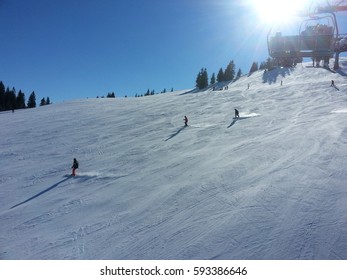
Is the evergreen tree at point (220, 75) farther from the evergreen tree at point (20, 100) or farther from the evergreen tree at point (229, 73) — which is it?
the evergreen tree at point (20, 100)

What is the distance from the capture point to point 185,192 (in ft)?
41.2

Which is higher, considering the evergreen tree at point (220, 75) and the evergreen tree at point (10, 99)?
the evergreen tree at point (220, 75)

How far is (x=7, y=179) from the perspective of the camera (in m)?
16.8

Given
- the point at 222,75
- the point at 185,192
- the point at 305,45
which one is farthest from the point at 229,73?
the point at 185,192

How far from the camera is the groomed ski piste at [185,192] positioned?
Result: 8.89 metres

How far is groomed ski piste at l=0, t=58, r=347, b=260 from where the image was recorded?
29.2ft

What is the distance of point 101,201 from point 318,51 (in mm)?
31026

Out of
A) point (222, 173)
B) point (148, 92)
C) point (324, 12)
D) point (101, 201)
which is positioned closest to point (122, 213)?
point (101, 201)

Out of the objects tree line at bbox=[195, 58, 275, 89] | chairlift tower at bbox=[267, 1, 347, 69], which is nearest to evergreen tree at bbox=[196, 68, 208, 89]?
tree line at bbox=[195, 58, 275, 89]

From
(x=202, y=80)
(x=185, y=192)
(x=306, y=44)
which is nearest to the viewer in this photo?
(x=185, y=192)

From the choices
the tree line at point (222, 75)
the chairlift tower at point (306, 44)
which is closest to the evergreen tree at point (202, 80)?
the tree line at point (222, 75)

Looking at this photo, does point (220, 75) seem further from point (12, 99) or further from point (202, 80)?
point (12, 99)
